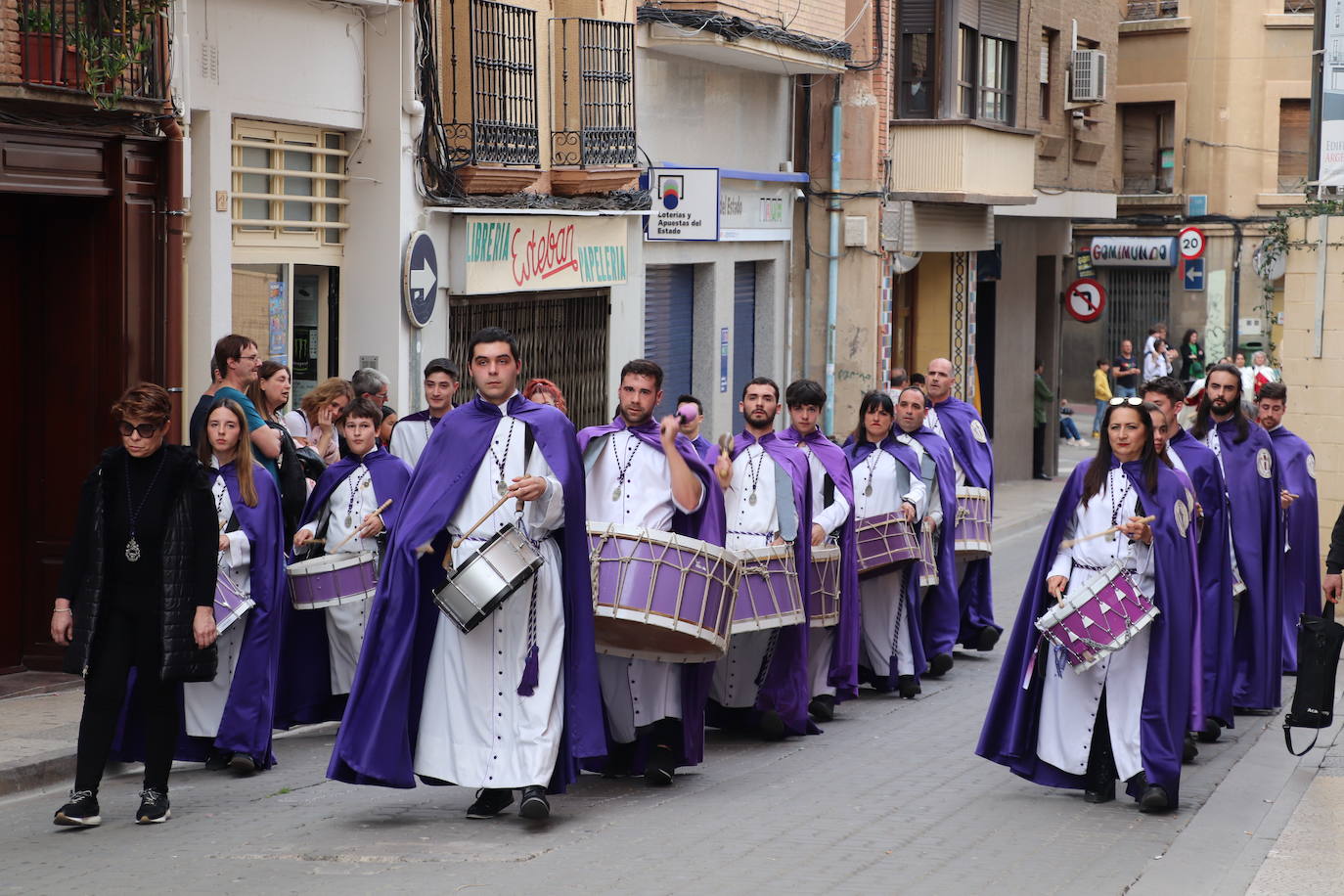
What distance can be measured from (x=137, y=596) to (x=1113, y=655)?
14.1ft

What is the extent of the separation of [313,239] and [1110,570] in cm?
815

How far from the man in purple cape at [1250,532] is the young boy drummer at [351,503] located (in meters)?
4.81

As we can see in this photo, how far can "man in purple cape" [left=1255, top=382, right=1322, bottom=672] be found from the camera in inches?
509

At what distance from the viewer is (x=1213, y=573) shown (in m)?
10.9

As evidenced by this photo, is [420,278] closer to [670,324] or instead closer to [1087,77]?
[670,324]

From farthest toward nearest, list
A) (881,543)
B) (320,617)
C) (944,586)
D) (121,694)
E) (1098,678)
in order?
(944,586) → (881,543) → (320,617) → (1098,678) → (121,694)

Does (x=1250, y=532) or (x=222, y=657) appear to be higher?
(x=1250, y=532)

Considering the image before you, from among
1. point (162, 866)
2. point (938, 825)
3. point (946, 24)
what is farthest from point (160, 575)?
point (946, 24)

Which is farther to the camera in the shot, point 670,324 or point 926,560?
point 670,324

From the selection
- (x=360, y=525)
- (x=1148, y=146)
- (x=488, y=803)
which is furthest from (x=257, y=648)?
(x=1148, y=146)

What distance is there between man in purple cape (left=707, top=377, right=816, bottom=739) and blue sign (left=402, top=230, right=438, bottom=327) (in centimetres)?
538

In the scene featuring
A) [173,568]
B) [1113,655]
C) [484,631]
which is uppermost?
[173,568]

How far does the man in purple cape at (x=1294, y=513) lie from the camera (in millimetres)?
12938

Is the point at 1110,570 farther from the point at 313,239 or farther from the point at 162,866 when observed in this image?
the point at 313,239
